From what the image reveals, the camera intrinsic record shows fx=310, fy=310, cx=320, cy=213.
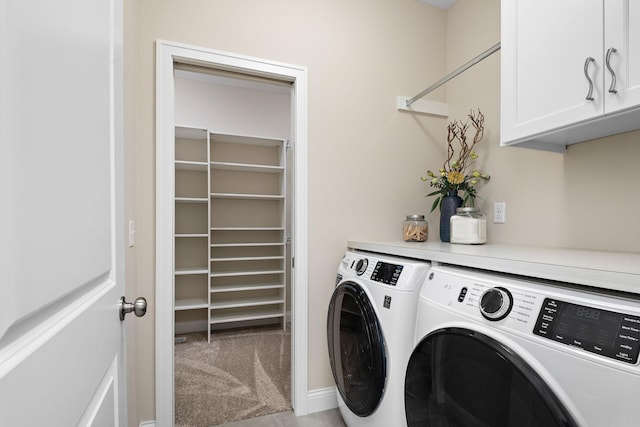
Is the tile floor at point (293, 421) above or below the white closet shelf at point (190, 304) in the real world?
below

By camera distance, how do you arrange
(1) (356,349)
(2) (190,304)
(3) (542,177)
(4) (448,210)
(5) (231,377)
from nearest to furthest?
(1) (356,349)
(3) (542,177)
(4) (448,210)
(5) (231,377)
(2) (190,304)

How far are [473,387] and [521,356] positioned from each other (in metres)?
0.19

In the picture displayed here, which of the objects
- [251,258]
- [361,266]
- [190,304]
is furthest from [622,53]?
[190,304]

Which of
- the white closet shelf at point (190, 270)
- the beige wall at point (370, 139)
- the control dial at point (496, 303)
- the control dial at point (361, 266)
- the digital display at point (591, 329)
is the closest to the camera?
the digital display at point (591, 329)

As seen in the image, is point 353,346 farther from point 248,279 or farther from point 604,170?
point 248,279

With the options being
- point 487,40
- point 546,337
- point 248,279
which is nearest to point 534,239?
point 546,337

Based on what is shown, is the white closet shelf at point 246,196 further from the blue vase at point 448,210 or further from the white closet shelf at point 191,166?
the blue vase at point 448,210

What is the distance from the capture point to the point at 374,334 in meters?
1.35

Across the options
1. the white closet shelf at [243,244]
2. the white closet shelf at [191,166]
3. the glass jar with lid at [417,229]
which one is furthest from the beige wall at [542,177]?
the white closet shelf at [191,166]

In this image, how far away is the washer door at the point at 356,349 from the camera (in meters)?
1.34

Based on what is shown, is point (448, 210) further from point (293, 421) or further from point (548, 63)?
point (293, 421)

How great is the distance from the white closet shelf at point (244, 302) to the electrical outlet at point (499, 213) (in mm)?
2317

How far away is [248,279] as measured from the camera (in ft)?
11.7

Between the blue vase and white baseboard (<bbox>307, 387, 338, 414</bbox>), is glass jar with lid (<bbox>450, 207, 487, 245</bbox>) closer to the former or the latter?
the blue vase
